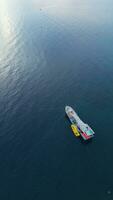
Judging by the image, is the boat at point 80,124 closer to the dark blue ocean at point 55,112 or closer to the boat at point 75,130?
the boat at point 75,130

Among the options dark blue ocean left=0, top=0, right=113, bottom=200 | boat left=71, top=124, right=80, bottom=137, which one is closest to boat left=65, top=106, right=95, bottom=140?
boat left=71, top=124, right=80, bottom=137

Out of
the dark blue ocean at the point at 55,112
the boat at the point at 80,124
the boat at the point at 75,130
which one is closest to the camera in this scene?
the dark blue ocean at the point at 55,112

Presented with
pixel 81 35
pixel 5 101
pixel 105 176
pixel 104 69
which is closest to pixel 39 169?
pixel 105 176

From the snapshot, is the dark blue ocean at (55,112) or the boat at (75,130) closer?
the dark blue ocean at (55,112)

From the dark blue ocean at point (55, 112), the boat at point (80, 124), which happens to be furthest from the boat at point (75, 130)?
the dark blue ocean at point (55, 112)

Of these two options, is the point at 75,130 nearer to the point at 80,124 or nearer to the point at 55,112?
the point at 80,124

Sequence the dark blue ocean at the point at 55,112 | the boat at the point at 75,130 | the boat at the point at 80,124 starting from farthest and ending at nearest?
the boat at the point at 75,130
the boat at the point at 80,124
the dark blue ocean at the point at 55,112
